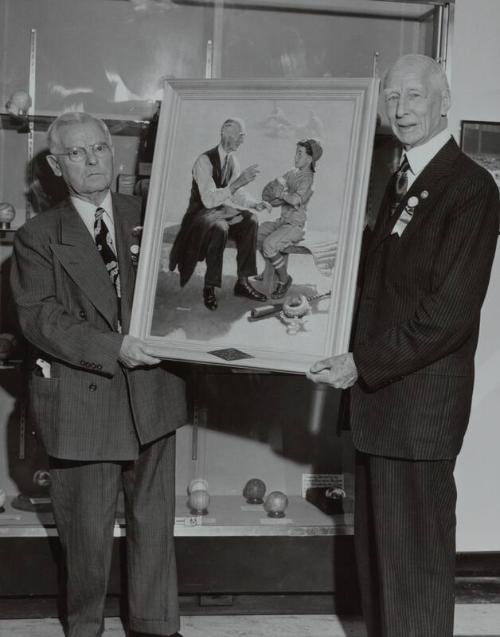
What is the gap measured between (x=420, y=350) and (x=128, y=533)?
1.20 m

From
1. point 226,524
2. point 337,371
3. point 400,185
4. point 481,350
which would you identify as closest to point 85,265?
point 337,371

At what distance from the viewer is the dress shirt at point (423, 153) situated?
2395 mm

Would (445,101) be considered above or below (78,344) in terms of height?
above

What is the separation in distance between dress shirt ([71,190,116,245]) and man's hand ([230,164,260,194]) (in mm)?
414

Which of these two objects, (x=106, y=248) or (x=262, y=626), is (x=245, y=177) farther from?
(x=262, y=626)

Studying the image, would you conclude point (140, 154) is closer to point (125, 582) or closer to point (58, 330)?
point (58, 330)

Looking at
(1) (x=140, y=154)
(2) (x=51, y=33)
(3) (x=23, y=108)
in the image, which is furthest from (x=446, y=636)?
(2) (x=51, y=33)

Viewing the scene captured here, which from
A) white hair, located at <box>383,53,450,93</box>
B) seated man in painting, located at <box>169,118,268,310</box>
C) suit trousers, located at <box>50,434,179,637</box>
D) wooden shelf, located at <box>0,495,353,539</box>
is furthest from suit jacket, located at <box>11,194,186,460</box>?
white hair, located at <box>383,53,450,93</box>

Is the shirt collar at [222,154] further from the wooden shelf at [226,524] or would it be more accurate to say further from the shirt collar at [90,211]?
the wooden shelf at [226,524]

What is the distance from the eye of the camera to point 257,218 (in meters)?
2.58

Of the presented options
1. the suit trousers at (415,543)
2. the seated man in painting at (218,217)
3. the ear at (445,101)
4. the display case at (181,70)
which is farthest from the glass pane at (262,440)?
the ear at (445,101)

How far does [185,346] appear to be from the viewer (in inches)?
102

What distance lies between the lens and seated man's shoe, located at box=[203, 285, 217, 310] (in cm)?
259

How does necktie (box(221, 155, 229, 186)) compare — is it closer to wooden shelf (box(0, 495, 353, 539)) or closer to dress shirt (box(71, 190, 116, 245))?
dress shirt (box(71, 190, 116, 245))
